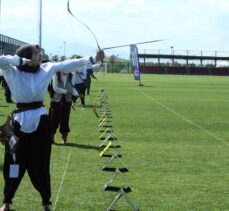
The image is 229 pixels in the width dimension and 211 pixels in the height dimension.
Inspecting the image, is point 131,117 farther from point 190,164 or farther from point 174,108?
point 190,164

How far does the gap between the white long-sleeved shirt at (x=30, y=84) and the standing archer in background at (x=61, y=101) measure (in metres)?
6.17

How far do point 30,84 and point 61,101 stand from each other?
279 inches

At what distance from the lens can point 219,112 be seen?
2433cm

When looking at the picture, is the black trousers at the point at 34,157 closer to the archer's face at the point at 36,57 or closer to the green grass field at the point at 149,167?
the green grass field at the point at 149,167

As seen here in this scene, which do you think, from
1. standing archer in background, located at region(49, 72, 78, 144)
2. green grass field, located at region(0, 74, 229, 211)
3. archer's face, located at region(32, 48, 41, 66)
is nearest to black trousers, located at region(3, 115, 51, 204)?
green grass field, located at region(0, 74, 229, 211)

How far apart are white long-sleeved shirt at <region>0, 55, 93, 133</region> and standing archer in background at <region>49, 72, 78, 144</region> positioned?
6.17 meters

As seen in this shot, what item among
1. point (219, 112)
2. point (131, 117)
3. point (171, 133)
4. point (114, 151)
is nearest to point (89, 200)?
point (114, 151)

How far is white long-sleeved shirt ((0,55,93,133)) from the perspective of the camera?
24.0 feet

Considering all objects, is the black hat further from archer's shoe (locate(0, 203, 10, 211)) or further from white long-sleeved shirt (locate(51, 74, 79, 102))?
white long-sleeved shirt (locate(51, 74, 79, 102))

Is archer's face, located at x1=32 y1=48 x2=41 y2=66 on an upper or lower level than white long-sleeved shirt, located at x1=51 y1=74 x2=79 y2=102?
upper

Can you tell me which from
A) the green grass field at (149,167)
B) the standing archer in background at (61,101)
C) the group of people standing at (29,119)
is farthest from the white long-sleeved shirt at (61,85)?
the group of people standing at (29,119)

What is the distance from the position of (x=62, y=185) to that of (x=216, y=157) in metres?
4.02

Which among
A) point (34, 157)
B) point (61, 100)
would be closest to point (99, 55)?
point (34, 157)

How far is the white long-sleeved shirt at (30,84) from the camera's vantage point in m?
7.30
